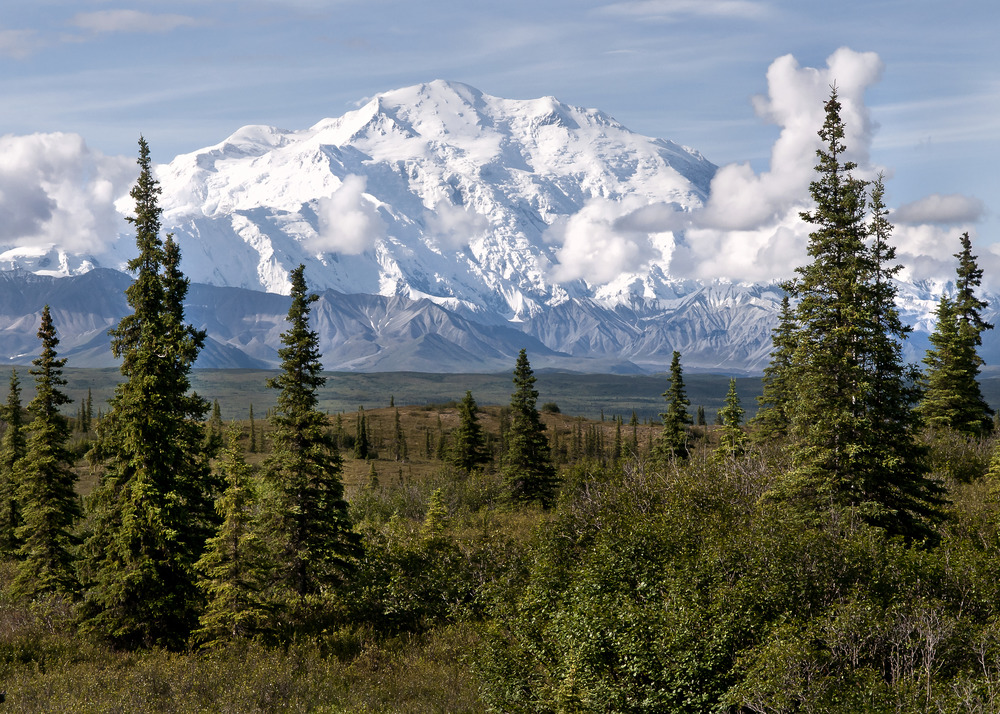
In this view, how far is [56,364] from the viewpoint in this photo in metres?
43.3

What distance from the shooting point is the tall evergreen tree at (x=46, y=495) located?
1677 inches

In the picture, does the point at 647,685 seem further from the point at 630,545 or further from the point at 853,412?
the point at 853,412

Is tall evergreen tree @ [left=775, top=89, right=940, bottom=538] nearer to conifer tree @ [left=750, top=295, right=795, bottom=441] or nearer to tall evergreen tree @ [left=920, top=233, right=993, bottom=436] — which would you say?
conifer tree @ [left=750, top=295, right=795, bottom=441]

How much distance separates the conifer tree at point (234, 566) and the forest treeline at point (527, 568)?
118 mm

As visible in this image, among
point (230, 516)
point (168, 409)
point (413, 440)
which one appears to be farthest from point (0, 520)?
point (413, 440)

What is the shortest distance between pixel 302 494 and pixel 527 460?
32478 millimetres

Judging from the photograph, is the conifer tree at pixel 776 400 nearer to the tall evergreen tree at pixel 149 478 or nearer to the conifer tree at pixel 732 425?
the conifer tree at pixel 732 425

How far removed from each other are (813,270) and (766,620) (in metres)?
15.7

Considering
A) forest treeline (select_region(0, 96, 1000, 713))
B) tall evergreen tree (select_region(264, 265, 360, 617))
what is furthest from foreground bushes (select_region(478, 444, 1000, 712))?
tall evergreen tree (select_region(264, 265, 360, 617))

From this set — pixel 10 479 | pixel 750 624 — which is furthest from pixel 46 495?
pixel 750 624

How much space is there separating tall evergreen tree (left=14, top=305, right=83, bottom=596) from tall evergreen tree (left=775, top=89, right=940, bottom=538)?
34448 millimetres

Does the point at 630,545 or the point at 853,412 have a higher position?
the point at 853,412

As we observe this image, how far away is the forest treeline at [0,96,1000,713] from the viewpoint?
65.9 ft

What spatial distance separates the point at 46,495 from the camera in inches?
1779
